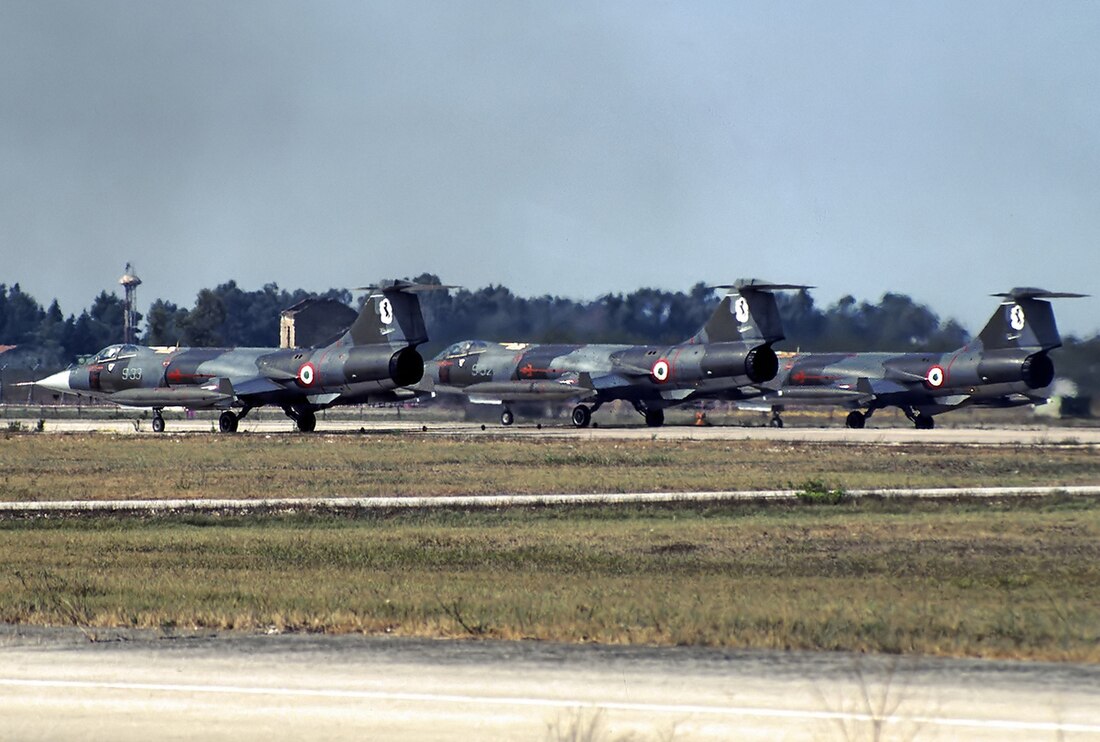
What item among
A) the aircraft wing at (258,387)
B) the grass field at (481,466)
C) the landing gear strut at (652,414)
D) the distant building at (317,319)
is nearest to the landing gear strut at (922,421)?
the landing gear strut at (652,414)

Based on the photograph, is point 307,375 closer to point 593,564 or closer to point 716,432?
point 716,432

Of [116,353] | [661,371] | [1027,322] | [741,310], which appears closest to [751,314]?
[741,310]

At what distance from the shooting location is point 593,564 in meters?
20.0

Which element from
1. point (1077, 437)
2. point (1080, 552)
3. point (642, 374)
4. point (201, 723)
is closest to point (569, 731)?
point (201, 723)

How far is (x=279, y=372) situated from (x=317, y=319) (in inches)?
1533

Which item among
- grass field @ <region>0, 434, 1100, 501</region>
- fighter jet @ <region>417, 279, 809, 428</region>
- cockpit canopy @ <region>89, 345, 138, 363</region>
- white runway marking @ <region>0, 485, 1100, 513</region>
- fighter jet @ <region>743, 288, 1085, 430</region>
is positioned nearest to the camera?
white runway marking @ <region>0, 485, 1100, 513</region>

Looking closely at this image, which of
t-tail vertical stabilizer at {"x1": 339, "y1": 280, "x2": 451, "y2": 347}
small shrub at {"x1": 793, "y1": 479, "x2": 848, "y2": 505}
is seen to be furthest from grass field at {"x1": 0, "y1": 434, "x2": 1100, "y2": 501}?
t-tail vertical stabilizer at {"x1": 339, "y1": 280, "x2": 451, "y2": 347}

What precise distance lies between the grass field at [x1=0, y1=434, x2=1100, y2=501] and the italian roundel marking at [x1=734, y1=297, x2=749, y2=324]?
1038cm

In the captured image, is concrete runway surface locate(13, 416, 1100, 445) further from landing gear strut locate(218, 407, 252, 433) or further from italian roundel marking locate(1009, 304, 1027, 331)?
italian roundel marking locate(1009, 304, 1027, 331)

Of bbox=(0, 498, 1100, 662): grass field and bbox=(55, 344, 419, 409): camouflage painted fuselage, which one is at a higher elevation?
bbox=(55, 344, 419, 409): camouflage painted fuselage

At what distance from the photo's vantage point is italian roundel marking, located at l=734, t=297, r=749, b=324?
60.0 metres

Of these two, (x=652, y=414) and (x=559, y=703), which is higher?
(x=559, y=703)

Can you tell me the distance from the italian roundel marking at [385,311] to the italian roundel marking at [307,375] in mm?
3992

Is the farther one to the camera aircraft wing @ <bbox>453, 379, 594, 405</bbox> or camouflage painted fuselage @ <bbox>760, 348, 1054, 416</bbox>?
aircraft wing @ <bbox>453, 379, 594, 405</bbox>
